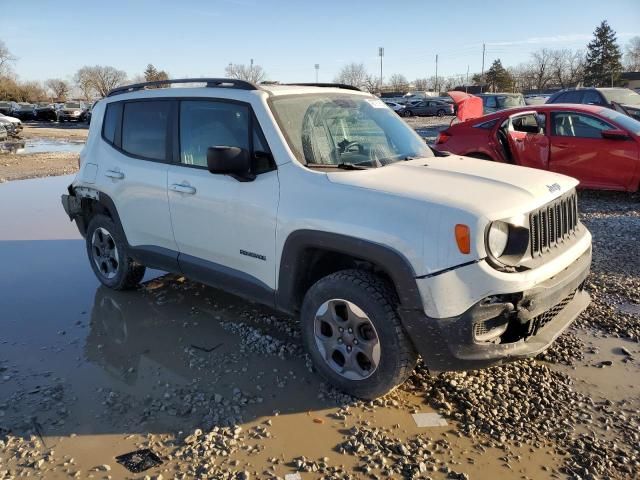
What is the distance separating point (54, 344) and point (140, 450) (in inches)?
70.5

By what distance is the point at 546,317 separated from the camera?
323 centimetres

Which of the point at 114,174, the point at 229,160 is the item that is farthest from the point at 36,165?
the point at 229,160

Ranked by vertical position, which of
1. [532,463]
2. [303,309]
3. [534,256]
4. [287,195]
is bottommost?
[532,463]

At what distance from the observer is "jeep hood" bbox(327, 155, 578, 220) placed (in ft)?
9.61

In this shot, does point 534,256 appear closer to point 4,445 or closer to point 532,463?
point 532,463

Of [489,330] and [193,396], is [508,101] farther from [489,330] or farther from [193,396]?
[193,396]

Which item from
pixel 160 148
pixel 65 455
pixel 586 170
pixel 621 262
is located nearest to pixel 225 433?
pixel 65 455

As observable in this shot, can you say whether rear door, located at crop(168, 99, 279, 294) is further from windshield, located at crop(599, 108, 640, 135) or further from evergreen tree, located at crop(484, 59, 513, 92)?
evergreen tree, located at crop(484, 59, 513, 92)

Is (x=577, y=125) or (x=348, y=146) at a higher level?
(x=348, y=146)

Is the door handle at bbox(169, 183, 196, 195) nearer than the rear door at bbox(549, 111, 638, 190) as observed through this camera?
Yes

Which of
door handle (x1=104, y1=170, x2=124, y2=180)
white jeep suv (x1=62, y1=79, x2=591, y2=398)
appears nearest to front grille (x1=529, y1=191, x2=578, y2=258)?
white jeep suv (x1=62, y1=79, x2=591, y2=398)

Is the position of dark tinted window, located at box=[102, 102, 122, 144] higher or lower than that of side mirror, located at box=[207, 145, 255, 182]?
higher

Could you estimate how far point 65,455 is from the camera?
2.89 meters

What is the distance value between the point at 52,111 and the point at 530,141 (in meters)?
45.7
